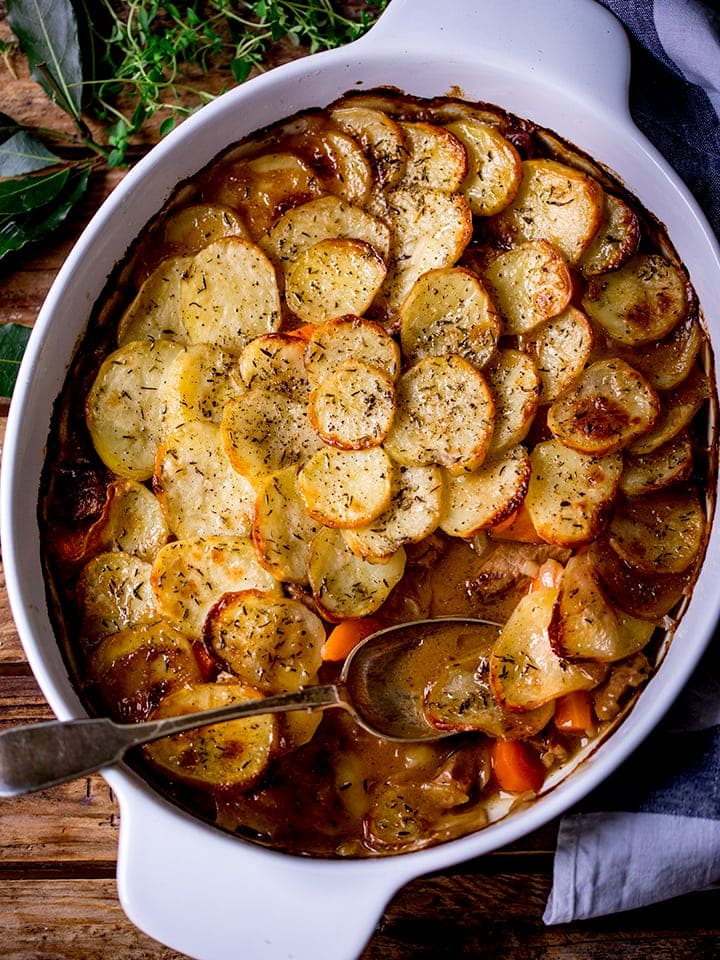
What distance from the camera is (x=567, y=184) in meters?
2.24

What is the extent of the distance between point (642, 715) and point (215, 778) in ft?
3.18

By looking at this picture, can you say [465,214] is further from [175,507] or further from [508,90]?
[175,507]

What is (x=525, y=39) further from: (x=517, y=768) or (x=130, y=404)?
(x=517, y=768)

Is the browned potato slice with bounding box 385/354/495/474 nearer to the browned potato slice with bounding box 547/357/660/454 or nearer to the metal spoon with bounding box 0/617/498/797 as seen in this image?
the browned potato slice with bounding box 547/357/660/454

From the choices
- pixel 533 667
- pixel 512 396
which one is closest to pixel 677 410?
pixel 512 396

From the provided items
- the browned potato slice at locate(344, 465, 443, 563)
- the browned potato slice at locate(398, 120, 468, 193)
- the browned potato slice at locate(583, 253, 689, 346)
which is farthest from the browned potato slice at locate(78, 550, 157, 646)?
the browned potato slice at locate(583, 253, 689, 346)

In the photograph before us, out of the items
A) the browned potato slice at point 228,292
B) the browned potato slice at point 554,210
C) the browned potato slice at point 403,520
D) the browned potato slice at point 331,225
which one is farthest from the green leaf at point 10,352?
the browned potato slice at point 554,210

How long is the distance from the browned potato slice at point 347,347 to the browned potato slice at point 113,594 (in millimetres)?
617

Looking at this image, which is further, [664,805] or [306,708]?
A: [664,805]

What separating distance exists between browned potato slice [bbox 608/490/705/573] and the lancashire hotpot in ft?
0.18

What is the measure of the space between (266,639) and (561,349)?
3.15 feet

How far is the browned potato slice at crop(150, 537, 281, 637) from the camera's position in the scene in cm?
218

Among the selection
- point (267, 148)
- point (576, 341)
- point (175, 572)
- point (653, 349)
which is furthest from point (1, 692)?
point (653, 349)

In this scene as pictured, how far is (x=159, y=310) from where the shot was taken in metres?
2.29
